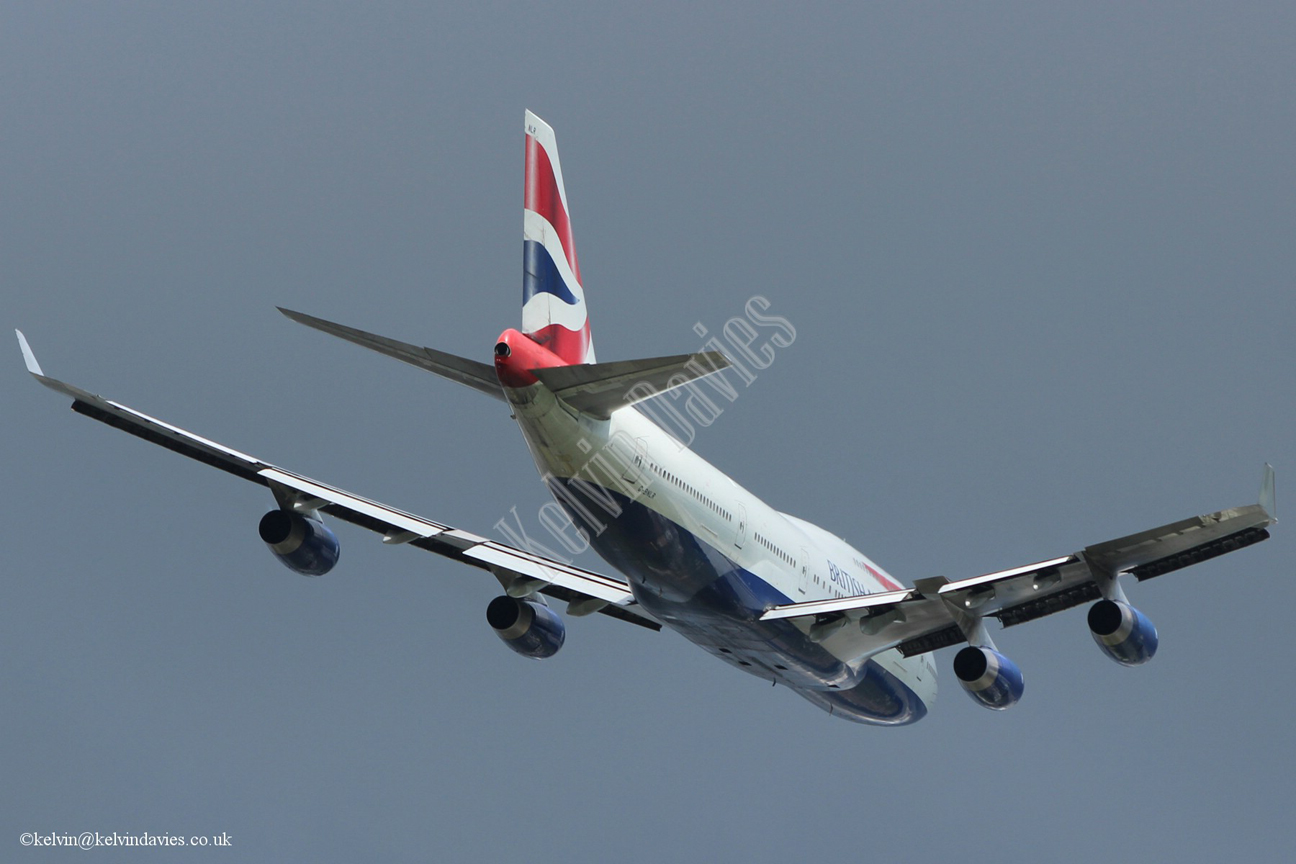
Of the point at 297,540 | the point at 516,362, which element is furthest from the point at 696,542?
the point at 297,540

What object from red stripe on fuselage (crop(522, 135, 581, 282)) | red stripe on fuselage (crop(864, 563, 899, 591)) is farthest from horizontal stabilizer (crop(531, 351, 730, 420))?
red stripe on fuselage (crop(864, 563, 899, 591))

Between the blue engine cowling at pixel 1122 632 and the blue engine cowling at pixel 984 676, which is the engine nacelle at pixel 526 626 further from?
the blue engine cowling at pixel 1122 632

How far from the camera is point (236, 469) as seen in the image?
24.5 metres

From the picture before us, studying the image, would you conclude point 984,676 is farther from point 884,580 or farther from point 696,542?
point 884,580

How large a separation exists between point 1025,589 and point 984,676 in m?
2.18

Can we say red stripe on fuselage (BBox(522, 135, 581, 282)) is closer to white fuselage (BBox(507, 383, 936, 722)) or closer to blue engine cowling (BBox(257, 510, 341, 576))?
white fuselage (BBox(507, 383, 936, 722))

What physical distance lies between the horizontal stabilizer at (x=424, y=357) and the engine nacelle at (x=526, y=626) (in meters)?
6.30

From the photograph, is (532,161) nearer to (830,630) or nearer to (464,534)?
(464,534)

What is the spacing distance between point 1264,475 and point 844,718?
14.0 m

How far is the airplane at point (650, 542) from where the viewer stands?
70.0 feet

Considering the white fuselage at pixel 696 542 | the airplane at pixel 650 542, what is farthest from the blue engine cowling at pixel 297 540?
the white fuselage at pixel 696 542

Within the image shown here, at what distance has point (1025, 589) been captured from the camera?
23828mm

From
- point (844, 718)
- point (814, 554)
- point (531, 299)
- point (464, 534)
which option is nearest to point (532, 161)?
point (531, 299)

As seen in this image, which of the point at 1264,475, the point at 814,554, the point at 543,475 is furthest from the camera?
the point at 814,554
